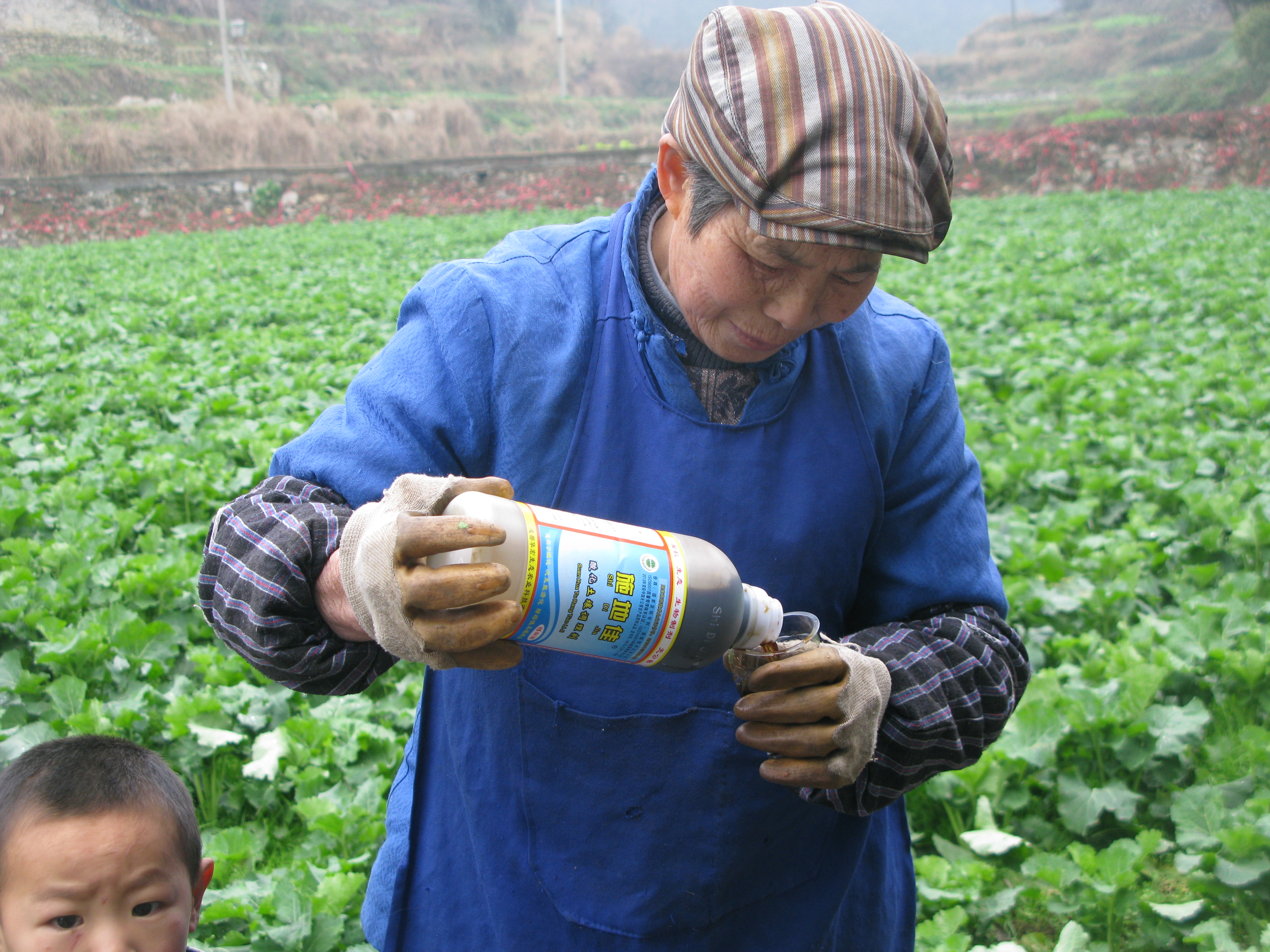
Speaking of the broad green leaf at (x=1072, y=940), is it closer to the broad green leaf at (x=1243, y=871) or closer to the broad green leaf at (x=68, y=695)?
the broad green leaf at (x=1243, y=871)

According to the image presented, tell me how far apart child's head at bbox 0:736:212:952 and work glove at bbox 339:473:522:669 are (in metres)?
0.74

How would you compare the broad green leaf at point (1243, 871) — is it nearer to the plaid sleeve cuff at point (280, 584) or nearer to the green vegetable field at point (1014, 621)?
the green vegetable field at point (1014, 621)

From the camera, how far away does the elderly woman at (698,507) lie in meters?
1.09

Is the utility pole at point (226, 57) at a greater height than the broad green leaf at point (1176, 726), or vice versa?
the utility pole at point (226, 57)

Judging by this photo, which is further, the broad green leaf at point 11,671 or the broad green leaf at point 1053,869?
the broad green leaf at point 11,671

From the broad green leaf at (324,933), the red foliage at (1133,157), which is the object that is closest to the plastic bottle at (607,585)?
the broad green leaf at (324,933)

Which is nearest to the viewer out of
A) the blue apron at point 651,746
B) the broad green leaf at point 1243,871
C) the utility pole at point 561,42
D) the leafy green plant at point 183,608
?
the blue apron at point 651,746

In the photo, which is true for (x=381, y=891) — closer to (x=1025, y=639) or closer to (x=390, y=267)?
(x=1025, y=639)

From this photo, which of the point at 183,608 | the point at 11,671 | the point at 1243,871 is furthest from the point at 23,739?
the point at 1243,871

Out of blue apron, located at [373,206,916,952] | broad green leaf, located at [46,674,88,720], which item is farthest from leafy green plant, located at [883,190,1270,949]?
broad green leaf, located at [46,674,88,720]

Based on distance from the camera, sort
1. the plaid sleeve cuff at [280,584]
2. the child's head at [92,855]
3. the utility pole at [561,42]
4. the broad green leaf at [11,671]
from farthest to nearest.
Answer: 1. the utility pole at [561,42]
2. the broad green leaf at [11,671]
3. the child's head at [92,855]
4. the plaid sleeve cuff at [280,584]

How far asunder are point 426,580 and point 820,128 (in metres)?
0.63

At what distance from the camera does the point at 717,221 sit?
47.2 inches

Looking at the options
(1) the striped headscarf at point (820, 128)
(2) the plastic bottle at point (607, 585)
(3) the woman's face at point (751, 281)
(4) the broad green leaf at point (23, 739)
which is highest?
(1) the striped headscarf at point (820, 128)
